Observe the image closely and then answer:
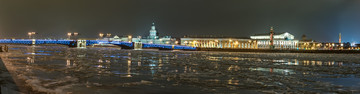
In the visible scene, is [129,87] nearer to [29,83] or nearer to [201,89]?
[201,89]

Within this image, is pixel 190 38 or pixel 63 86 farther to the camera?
pixel 190 38

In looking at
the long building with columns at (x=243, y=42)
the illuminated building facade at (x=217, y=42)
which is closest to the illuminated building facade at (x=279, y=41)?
the long building with columns at (x=243, y=42)

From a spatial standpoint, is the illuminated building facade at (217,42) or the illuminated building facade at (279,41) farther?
the illuminated building facade at (279,41)

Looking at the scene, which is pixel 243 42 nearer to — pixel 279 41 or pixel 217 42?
pixel 217 42

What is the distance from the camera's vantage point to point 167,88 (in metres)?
12.0

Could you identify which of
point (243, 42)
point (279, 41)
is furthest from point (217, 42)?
point (279, 41)

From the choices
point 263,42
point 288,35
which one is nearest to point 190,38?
point 263,42

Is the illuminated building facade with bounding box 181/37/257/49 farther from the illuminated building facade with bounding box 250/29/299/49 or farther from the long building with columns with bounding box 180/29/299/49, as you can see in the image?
the illuminated building facade with bounding box 250/29/299/49

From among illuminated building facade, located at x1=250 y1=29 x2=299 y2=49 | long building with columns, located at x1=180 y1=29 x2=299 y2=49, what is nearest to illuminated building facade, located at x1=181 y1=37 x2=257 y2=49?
long building with columns, located at x1=180 y1=29 x2=299 y2=49

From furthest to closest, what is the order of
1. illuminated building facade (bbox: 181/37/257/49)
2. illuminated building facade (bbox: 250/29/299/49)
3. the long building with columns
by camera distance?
illuminated building facade (bbox: 250/29/299/49) < the long building with columns < illuminated building facade (bbox: 181/37/257/49)

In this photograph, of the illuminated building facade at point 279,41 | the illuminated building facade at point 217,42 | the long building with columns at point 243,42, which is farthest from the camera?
the illuminated building facade at point 279,41

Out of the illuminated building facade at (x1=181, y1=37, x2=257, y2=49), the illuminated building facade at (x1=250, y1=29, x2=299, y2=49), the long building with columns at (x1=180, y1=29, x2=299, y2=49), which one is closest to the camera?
the illuminated building facade at (x1=181, y1=37, x2=257, y2=49)

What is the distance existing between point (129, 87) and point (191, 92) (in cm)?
242

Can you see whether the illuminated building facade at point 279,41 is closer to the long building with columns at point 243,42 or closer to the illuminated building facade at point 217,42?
the long building with columns at point 243,42
